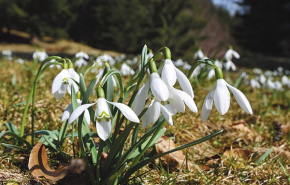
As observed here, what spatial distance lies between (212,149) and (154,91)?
1123 mm

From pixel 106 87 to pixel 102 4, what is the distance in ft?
55.1

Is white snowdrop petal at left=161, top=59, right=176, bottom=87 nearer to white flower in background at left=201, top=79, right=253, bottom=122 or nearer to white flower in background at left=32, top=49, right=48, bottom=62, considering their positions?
white flower in background at left=201, top=79, right=253, bottom=122

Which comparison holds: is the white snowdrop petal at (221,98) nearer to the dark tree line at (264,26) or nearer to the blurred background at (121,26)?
the blurred background at (121,26)

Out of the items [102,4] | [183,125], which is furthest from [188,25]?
[102,4]

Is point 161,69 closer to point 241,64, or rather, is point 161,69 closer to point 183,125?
point 183,125

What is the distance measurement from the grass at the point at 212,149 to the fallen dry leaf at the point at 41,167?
0.05 metres

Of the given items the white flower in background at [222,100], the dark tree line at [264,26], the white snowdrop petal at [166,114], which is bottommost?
the white snowdrop petal at [166,114]

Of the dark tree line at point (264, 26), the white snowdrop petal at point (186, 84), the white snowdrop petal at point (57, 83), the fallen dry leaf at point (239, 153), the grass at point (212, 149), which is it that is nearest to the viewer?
the white snowdrop petal at point (186, 84)

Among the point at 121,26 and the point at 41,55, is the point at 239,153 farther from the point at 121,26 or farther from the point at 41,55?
the point at 121,26

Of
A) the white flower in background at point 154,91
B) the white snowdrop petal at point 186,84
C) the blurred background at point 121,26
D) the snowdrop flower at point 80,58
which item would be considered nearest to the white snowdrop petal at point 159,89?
the white flower in background at point 154,91

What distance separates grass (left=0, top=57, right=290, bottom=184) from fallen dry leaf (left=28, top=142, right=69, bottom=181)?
48 mm

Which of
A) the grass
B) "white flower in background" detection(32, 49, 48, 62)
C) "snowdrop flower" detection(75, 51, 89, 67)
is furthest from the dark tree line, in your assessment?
the grass

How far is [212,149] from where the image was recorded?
1863 millimetres

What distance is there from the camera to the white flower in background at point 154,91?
86 centimetres
